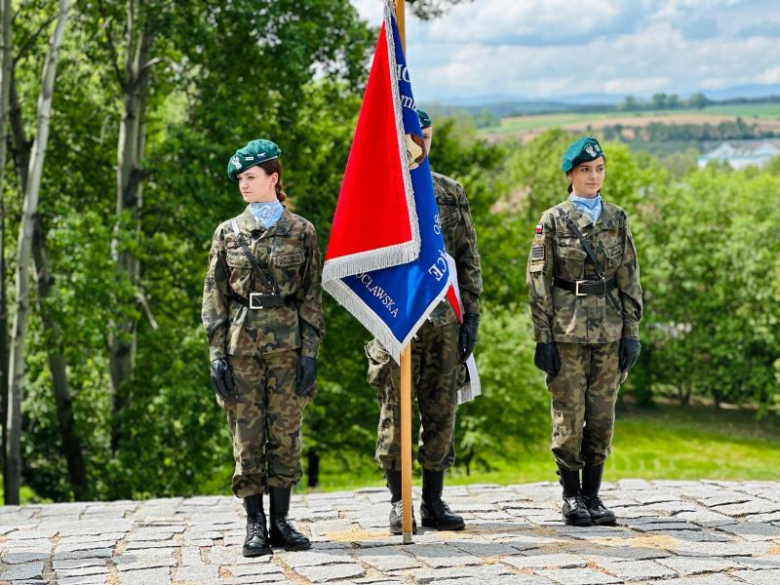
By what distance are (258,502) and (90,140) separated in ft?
44.9

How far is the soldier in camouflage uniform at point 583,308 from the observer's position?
7.01 m

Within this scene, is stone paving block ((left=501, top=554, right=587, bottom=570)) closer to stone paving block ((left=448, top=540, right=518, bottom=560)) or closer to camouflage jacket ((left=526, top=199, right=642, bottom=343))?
stone paving block ((left=448, top=540, right=518, bottom=560))

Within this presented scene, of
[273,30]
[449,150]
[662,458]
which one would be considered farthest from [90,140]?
[662,458]


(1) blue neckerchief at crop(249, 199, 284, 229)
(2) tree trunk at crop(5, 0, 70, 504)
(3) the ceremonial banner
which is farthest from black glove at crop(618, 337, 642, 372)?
(2) tree trunk at crop(5, 0, 70, 504)

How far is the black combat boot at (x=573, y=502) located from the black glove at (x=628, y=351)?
2.43ft

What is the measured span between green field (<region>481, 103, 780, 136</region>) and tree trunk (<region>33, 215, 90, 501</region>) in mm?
87121

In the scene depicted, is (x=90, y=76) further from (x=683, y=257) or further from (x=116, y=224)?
(x=683, y=257)

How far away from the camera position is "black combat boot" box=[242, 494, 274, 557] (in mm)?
6613

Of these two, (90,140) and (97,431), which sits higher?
(90,140)

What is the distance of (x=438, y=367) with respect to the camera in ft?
22.7

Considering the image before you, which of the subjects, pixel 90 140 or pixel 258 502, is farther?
pixel 90 140

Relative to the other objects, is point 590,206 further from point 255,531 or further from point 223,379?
point 255,531

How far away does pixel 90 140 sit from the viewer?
19.2m

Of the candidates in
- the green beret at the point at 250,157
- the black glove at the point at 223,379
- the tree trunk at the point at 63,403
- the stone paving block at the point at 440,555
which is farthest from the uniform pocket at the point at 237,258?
the tree trunk at the point at 63,403
